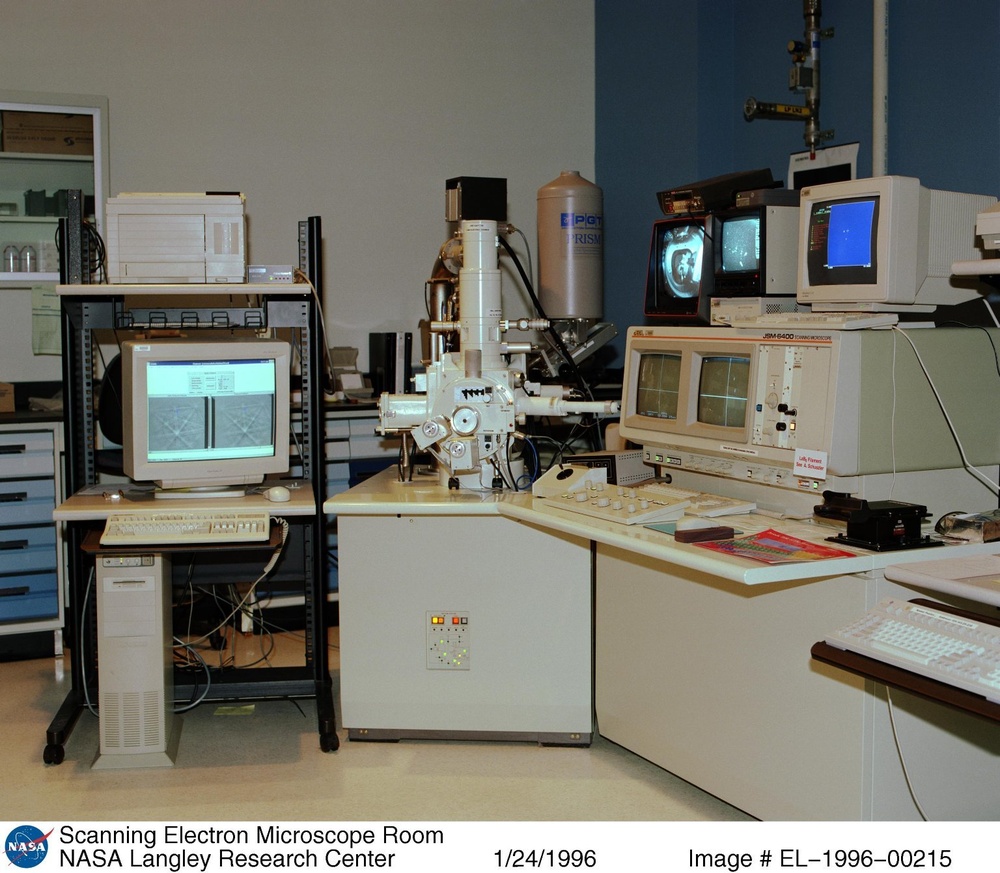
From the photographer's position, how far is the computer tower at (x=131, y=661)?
117 inches

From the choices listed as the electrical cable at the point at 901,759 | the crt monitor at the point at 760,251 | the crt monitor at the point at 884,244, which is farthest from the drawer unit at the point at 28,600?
the electrical cable at the point at 901,759

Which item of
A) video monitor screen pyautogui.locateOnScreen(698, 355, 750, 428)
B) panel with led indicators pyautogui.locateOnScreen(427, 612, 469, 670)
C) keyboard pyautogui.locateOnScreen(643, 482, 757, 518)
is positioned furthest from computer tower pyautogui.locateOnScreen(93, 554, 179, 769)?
video monitor screen pyautogui.locateOnScreen(698, 355, 750, 428)

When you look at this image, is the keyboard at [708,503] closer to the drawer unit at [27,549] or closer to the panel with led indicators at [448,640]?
the panel with led indicators at [448,640]

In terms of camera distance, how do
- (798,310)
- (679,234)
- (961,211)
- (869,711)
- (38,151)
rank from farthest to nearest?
(38,151)
(679,234)
(798,310)
(961,211)
(869,711)

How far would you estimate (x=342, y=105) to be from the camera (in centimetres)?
484

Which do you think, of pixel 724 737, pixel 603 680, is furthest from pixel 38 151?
pixel 724 737

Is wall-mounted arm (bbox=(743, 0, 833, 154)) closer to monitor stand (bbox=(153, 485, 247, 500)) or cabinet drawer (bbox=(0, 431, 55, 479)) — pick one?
monitor stand (bbox=(153, 485, 247, 500))

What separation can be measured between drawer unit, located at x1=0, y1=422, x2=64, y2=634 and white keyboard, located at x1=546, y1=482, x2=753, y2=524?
2.06 m

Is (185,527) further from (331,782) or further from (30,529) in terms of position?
(30,529)

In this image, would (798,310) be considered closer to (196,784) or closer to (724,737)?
(724,737)

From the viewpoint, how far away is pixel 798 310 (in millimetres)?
2799

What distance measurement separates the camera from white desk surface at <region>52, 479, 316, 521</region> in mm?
2986

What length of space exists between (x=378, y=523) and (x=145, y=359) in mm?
819
